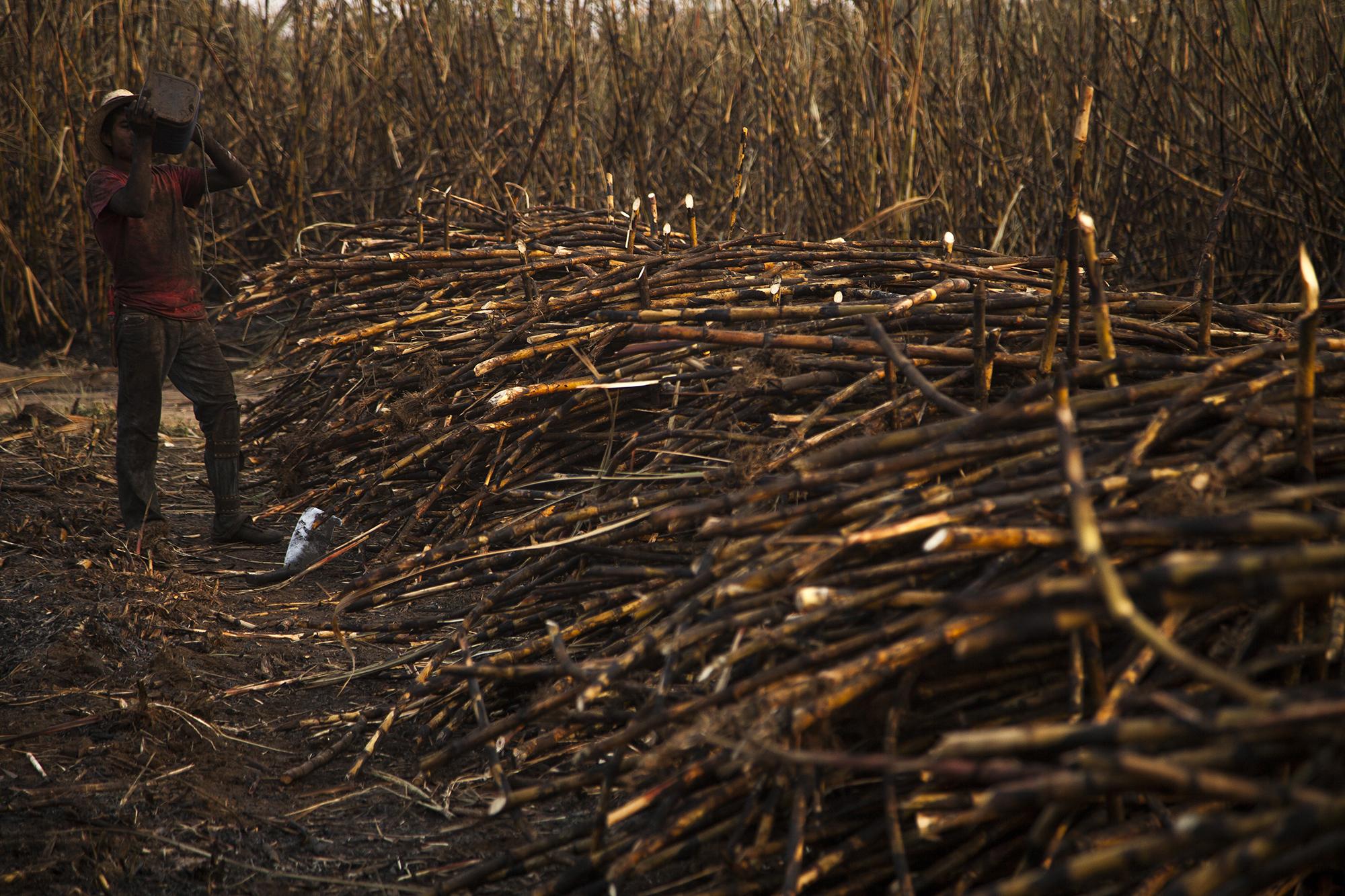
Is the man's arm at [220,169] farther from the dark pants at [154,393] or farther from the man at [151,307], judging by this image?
the dark pants at [154,393]

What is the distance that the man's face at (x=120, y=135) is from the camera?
388 centimetres

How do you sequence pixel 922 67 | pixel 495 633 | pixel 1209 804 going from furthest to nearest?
pixel 922 67 → pixel 495 633 → pixel 1209 804

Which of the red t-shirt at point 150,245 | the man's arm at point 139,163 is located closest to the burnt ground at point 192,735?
the red t-shirt at point 150,245

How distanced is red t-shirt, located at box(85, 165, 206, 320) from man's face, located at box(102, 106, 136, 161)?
2.6 inches

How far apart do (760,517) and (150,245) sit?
2.95 meters

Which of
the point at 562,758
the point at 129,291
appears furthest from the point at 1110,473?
the point at 129,291

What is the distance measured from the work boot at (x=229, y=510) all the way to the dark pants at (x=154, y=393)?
0.05 ft

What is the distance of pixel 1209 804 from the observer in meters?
1.57

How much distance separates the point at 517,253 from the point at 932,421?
243 cm

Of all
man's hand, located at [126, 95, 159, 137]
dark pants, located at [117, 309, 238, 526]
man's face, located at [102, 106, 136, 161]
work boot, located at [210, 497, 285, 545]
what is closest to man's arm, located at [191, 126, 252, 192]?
man's face, located at [102, 106, 136, 161]

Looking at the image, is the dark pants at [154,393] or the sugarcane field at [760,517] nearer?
the sugarcane field at [760,517]

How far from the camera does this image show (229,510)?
422cm

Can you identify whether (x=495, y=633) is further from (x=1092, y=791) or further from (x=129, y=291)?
(x=129, y=291)

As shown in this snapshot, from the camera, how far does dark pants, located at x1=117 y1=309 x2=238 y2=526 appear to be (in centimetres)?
392
